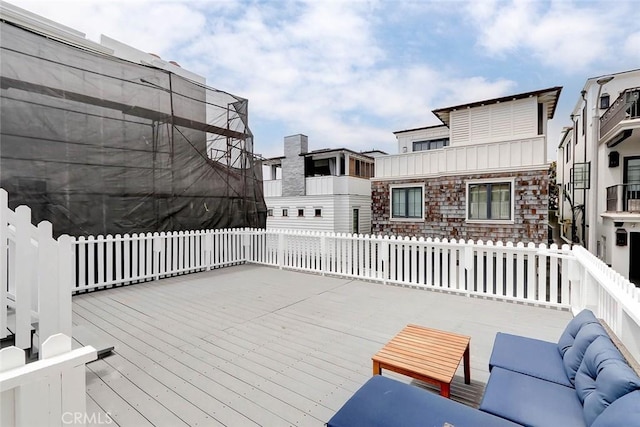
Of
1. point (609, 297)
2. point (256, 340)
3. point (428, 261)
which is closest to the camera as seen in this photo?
point (609, 297)

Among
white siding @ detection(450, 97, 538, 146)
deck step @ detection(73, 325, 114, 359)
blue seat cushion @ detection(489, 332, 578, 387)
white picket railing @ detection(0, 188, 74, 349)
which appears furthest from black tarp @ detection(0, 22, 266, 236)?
white siding @ detection(450, 97, 538, 146)

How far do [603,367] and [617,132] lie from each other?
12.4 m

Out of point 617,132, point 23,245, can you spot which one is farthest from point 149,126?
point 617,132

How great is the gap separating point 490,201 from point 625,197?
182 inches

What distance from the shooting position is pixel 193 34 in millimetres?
7594

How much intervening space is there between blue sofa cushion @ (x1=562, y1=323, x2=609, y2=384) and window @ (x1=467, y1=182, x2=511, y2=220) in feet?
30.7

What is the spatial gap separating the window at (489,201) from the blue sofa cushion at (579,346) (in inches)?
369

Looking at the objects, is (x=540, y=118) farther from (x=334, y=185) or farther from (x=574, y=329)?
(x=574, y=329)

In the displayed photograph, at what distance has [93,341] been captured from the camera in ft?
11.1

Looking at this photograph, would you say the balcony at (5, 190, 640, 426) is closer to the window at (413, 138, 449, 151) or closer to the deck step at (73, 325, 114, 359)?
the deck step at (73, 325, 114, 359)

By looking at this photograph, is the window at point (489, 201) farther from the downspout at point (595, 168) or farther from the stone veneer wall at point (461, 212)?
the downspout at point (595, 168)

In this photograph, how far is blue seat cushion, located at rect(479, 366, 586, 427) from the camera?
1762 mm

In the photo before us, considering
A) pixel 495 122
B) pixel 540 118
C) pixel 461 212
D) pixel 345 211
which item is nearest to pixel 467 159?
pixel 461 212

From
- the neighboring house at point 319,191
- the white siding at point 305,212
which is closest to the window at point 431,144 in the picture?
the neighboring house at point 319,191
